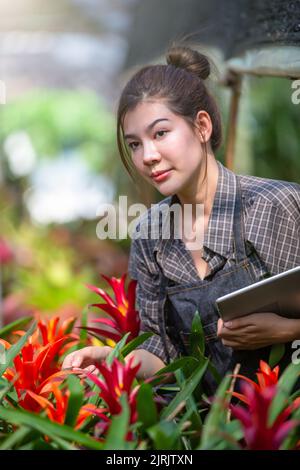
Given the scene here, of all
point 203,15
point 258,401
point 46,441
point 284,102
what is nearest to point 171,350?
point 46,441

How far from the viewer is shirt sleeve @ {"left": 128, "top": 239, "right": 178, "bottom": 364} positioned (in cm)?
182

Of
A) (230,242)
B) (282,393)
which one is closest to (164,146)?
(230,242)

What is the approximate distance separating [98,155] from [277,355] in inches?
317

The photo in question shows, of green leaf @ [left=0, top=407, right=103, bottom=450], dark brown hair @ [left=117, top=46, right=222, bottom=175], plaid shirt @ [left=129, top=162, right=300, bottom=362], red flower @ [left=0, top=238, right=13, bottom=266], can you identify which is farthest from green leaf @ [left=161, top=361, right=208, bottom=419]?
red flower @ [left=0, top=238, right=13, bottom=266]

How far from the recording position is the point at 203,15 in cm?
314

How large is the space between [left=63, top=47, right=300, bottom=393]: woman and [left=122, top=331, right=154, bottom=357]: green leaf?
5cm

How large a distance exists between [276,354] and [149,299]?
1.06ft

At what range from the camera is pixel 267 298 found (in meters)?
1.55

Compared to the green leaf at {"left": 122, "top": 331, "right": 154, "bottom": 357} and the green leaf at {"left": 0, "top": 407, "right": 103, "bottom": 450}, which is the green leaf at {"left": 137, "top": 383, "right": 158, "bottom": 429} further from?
the green leaf at {"left": 122, "top": 331, "right": 154, "bottom": 357}

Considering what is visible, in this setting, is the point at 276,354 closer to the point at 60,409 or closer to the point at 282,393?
the point at 282,393

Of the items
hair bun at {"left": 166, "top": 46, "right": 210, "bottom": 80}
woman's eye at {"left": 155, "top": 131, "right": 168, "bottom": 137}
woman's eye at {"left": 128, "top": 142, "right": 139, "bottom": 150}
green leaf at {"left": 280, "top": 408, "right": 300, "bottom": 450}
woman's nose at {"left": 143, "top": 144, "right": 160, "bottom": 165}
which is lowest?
green leaf at {"left": 280, "top": 408, "right": 300, "bottom": 450}

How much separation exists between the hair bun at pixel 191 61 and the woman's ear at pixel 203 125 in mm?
85

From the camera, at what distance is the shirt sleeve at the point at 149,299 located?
1.82 metres

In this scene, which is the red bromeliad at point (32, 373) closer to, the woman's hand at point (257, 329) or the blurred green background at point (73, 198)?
the woman's hand at point (257, 329)
